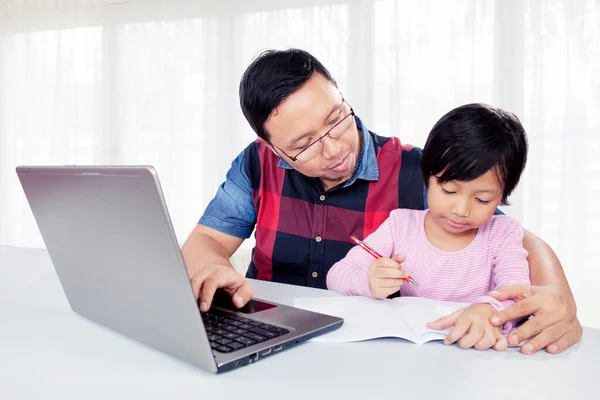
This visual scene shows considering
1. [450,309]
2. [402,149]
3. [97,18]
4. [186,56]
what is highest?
[97,18]

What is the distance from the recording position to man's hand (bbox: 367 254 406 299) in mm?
1004

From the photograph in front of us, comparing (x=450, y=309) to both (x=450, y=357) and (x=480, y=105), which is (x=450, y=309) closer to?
(x=450, y=357)

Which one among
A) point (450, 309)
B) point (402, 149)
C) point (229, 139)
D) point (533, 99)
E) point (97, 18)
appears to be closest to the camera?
point (450, 309)

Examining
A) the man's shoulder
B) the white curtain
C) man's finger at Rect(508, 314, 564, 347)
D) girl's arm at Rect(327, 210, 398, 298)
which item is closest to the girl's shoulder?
girl's arm at Rect(327, 210, 398, 298)

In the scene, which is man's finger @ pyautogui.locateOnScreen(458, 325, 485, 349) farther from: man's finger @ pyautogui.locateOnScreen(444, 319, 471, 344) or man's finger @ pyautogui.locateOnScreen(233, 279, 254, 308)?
man's finger @ pyautogui.locateOnScreen(233, 279, 254, 308)

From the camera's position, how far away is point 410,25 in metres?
2.97

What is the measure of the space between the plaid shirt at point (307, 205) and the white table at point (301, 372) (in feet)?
2.30

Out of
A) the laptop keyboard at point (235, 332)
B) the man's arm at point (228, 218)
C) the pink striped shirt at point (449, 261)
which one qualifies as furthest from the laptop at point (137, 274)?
the man's arm at point (228, 218)

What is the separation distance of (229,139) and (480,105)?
2.37 meters

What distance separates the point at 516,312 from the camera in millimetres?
836

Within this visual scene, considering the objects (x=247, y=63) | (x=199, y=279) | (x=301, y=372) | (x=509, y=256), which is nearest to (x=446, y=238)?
(x=509, y=256)

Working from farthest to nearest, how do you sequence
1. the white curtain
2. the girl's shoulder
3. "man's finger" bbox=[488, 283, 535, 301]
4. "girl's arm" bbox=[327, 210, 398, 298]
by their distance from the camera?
the white curtain, the girl's shoulder, "girl's arm" bbox=[327, 210, 398, 298], "man's finger" bbox=[488, 283, 535, 301]

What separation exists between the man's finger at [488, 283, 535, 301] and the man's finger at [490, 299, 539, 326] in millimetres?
29

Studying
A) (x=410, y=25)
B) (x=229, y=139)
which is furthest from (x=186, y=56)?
(x=410, y=25)
